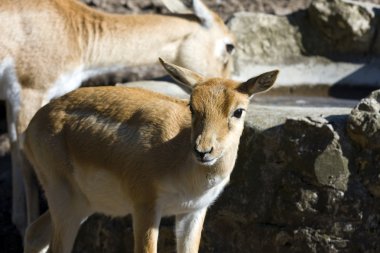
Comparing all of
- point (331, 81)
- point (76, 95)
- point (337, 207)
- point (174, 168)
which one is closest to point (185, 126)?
point (174, 168)

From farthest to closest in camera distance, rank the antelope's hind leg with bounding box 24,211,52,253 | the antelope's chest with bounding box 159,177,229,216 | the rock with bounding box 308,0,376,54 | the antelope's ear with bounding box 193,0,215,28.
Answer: the rock with bounding box 308,0,376,54 < the antelope's ear with bounding box 193,0,215,28 < the antelope's hind leg with bounding box 24,211,52,253 < the antelope's chest with bounding box 159,177,229,216

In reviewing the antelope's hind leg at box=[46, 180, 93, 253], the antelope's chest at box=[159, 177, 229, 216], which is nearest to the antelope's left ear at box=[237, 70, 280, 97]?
the antelope's chest at box=[159, 177, 229, 216]

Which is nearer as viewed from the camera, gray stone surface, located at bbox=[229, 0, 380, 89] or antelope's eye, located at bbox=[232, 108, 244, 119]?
antelope's eye, located at bbox=[232, 108, 244, 119]

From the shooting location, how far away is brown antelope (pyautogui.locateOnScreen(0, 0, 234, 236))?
→ 27.6 feet

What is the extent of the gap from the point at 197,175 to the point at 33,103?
9.32 feet

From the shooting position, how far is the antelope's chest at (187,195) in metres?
5.91

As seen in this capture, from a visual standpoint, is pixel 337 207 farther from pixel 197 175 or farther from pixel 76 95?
pixel 76 95

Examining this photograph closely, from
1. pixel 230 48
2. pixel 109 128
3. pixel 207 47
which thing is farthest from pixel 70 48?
pixel 109 128

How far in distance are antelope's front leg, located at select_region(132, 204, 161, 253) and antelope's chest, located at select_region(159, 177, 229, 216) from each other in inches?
3.0

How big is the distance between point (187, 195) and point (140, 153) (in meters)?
0.41

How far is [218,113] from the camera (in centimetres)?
564

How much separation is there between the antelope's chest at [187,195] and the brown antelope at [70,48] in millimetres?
2605

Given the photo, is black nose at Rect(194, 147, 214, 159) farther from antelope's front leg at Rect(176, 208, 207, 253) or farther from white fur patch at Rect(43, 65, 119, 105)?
white fur patch at Rect(43, 65, 119, 105)

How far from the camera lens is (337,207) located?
6844mm
